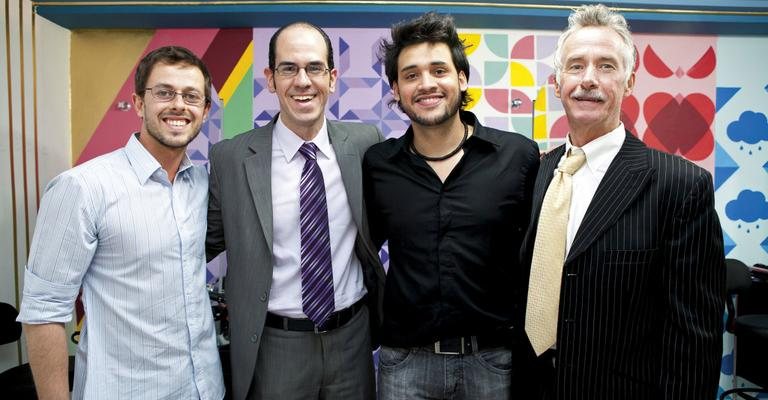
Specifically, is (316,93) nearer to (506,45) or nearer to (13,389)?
(13,389)

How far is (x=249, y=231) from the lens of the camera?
6.42 ft

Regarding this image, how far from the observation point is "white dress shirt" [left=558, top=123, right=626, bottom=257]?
1.66m

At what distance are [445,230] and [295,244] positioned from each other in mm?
644

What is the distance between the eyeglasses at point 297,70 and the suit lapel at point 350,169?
0.88 feet

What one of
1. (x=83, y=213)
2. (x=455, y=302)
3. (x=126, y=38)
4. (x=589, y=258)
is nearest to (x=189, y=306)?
(x=83, y=213)

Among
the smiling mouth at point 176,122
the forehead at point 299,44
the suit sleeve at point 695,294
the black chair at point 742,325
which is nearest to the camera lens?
the suit sleeve at point 695,294

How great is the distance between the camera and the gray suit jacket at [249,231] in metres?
1.94

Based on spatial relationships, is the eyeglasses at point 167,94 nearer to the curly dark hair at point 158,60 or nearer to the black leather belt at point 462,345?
the curly dark hair at point 158,60

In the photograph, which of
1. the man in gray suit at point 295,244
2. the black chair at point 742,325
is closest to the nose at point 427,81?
the man in gray suit at point 295,244

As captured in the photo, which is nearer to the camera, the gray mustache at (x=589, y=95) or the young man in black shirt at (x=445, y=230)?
the gray mustache at (x=589, y=95)

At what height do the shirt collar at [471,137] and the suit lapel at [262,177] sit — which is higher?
the shirt collar at [471,137]

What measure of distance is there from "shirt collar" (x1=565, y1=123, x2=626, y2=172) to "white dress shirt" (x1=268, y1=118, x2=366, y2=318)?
1.01m

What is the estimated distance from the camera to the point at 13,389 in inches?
106

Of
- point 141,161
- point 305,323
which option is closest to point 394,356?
point 305,323
